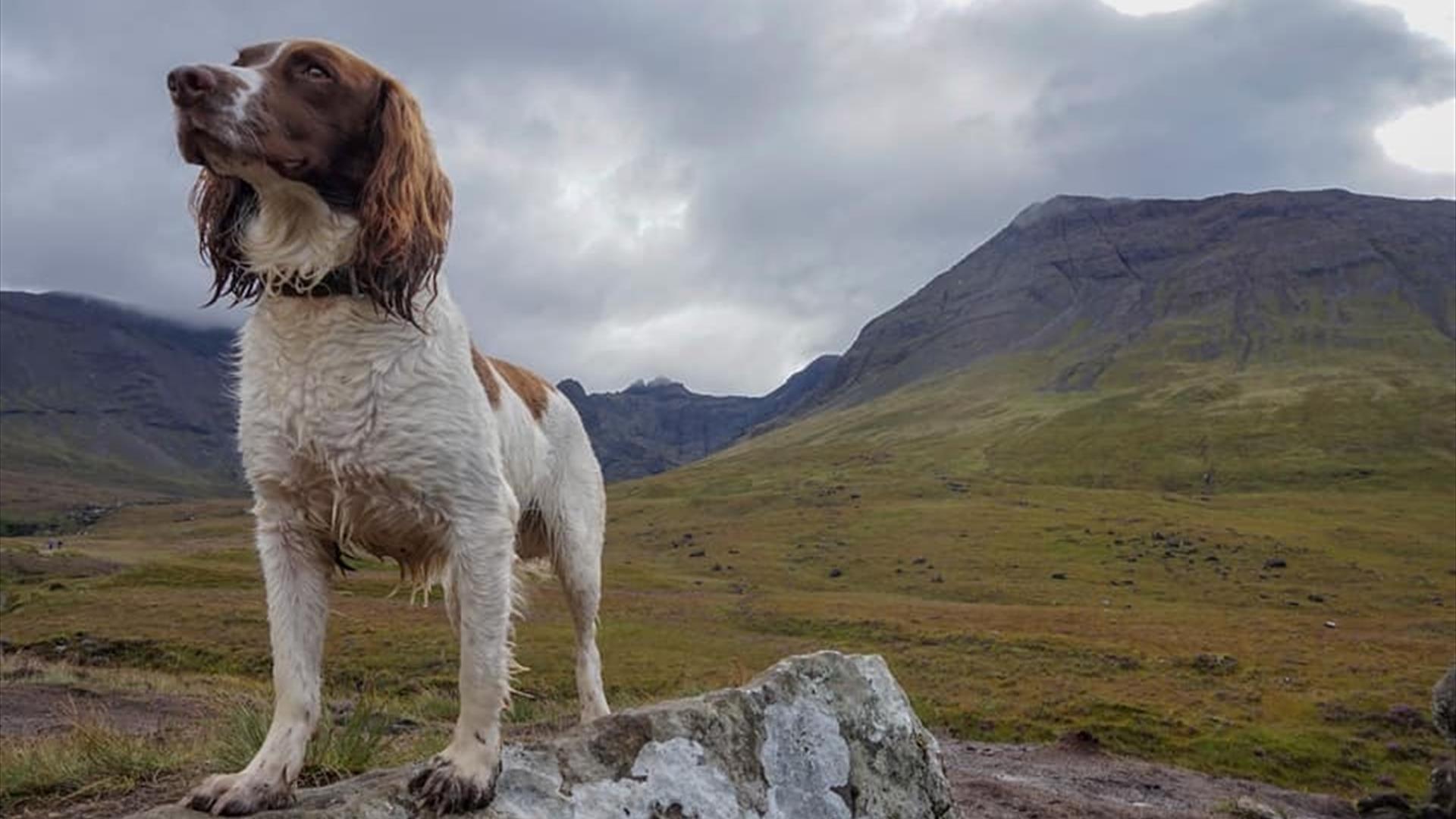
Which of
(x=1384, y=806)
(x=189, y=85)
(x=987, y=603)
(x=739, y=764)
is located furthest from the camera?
(x=987, y=603)

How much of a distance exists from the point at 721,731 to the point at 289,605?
242cm

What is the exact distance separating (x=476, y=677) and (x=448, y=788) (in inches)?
17.8

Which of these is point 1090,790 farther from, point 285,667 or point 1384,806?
point 285,667

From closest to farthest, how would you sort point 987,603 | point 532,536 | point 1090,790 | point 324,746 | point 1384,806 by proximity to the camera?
point 324,746 → point 532,536 → point 1090,790 → point 1384,806 → point 987,603

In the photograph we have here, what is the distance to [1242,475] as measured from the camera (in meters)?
122

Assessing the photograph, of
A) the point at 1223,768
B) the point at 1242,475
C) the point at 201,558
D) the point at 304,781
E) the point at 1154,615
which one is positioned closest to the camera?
the point at 304,781

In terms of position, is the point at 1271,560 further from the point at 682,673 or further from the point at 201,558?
the point at 201,558

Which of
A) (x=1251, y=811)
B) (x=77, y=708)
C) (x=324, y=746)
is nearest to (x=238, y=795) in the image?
(x=324, y=746)

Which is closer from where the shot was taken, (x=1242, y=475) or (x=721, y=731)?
(x=721, y=731)

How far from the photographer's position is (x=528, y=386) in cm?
622

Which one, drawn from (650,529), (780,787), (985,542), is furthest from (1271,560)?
(780,787)

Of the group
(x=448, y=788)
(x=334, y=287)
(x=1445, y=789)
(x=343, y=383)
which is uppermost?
(x=334, y=287)

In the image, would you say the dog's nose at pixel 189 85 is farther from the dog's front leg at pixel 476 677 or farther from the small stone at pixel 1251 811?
the small stone at pixel 1251 811

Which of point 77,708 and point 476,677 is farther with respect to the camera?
point 77,708
